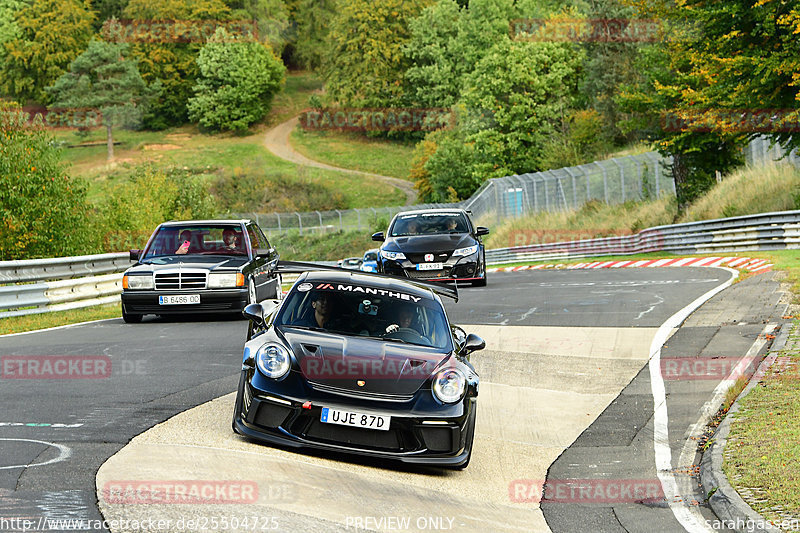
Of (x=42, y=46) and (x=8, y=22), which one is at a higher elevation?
(x=8, y=22)

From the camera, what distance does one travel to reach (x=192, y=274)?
56.3ft

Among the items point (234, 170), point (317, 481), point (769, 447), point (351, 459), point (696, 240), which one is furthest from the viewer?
point (234, 170)

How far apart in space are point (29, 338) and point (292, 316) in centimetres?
814

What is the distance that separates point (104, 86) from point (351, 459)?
115 m

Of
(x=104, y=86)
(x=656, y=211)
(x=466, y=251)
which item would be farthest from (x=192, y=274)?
(x=104, y=86)

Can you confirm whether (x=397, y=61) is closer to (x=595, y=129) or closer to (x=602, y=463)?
(x=595, y=129)

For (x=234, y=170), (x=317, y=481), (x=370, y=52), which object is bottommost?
(x=234, y=170)

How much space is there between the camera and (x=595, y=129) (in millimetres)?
67250

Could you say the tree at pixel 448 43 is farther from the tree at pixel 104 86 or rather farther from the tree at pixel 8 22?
the tree at pixel 8 22

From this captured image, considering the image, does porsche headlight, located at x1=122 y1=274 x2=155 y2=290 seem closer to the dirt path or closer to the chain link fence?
the chain link fence

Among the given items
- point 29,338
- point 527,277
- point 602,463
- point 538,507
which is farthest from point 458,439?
point 527,277

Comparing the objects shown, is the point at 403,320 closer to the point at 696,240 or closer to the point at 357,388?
the point at 357,388

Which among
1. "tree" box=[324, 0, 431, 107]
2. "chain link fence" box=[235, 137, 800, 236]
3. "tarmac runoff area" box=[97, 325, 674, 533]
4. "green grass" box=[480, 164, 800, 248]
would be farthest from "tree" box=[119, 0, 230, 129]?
"tarmac runoff area" box=[97, 325, 674, 533]

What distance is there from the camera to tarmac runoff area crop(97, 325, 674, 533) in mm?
5945
